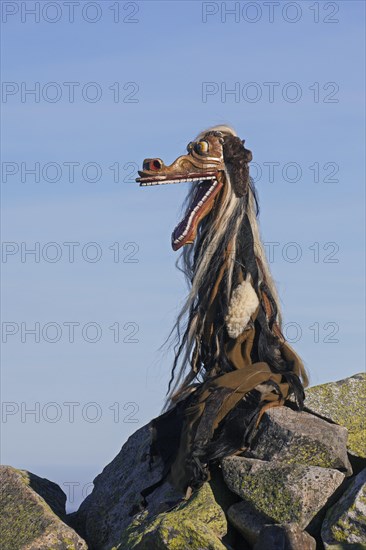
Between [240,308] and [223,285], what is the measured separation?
253mm

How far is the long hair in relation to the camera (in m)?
10.5

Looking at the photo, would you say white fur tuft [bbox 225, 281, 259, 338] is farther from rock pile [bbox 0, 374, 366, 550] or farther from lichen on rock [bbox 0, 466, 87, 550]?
lichen on rock [bbox 0, 466, 87, 550]

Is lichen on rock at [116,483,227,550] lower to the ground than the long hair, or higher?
lower

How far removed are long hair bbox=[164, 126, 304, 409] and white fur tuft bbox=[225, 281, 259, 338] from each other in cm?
6

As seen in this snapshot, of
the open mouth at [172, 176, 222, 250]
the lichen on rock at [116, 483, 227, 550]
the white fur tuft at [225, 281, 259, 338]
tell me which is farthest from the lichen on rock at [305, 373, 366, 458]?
the open mouth at [172, 176, 222, 250]

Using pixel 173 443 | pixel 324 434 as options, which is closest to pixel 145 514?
pixel 173 443

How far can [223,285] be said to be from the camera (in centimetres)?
1052

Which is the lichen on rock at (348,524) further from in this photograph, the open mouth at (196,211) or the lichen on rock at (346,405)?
the open mouth at (196,211)

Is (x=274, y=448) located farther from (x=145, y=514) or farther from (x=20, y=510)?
(x=20, y=510)

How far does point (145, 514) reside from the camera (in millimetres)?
9922

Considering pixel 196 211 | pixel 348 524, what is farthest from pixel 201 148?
pixel 348 524

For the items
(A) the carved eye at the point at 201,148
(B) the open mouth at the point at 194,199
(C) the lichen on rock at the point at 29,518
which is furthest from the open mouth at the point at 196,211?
(C) the lichen on rock at the point at 29,518

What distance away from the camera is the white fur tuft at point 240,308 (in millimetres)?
10383

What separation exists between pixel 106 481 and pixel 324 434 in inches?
89.2
